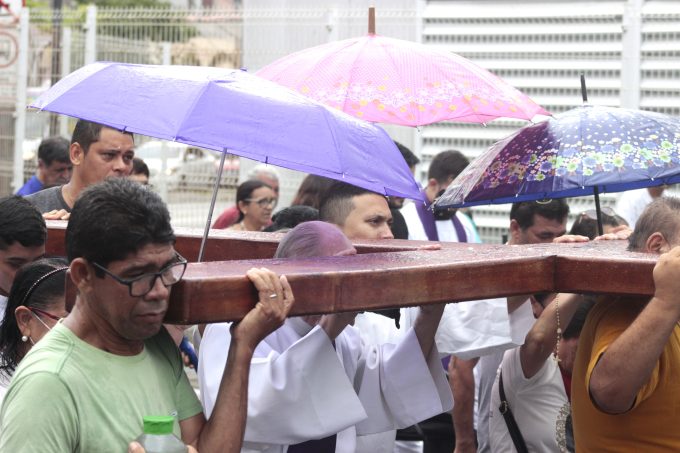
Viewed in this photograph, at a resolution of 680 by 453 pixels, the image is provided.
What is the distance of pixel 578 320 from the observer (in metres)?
4.44

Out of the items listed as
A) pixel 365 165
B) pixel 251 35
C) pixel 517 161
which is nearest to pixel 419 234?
pixel 517 161

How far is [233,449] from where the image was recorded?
9.05 feet

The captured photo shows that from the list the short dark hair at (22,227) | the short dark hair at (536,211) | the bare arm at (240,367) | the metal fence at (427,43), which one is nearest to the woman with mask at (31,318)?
the short dark hair at (22,227)

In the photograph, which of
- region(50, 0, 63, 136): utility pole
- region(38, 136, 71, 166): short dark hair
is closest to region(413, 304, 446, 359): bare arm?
region(38, 136, 71, 166): short dark hair

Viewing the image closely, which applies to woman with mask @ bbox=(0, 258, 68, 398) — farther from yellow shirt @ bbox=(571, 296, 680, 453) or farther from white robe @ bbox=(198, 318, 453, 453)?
yellow shirt @ bbox=(571, 296, 680, 453)

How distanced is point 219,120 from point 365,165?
1.57ft

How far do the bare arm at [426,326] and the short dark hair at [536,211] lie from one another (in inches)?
75.5

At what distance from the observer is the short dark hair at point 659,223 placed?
3.41 m

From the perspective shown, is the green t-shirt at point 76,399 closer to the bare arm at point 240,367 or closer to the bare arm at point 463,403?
the bare arm at point 240,367

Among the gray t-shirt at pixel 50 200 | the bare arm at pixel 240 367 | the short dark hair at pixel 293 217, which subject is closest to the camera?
the bare arm at pixel 240 367

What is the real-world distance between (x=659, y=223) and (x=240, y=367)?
1.37 m

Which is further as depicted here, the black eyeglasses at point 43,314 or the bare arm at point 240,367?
the black eyeglasses at point 43,314

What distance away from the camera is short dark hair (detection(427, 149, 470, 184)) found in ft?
25.0

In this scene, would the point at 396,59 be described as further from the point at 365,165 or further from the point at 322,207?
the point at 365,165
